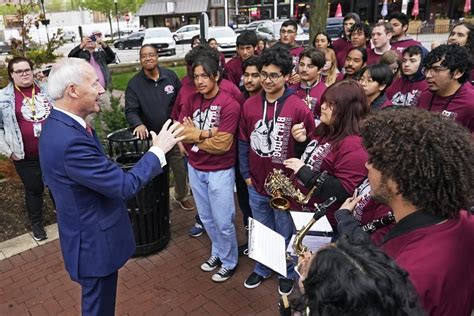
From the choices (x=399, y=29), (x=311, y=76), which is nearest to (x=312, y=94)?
(x=311, y=76)

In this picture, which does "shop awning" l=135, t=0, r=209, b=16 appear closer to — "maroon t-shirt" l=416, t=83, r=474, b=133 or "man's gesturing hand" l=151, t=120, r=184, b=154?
"maroon t-shirt" l=416, t=83, r=474, b=133

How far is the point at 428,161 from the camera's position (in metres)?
1.52

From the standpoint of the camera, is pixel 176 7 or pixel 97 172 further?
pixel 176 7

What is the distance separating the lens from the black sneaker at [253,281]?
11.9 ft

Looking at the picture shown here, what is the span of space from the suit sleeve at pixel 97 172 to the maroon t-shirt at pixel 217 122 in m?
1.12

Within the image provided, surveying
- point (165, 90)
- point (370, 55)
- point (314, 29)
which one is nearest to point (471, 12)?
point (314, 29)

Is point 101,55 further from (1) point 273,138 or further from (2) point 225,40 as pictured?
(2) point 225,40

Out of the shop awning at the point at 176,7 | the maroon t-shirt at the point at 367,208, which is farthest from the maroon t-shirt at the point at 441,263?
the shop awning at the point at 176,7

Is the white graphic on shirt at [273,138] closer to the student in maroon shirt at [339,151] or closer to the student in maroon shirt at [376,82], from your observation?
the student in maroon shirt at [339,151]

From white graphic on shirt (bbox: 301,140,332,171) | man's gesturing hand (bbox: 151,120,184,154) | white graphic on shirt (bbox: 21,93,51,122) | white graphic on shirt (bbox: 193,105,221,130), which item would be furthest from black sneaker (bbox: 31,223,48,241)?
white graphic on shirt (bbox: 301,140,332,171)

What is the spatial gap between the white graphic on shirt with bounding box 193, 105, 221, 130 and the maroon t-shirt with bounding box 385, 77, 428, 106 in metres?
1.99

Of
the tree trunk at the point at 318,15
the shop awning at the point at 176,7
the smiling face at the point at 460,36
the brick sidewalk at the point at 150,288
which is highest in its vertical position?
the shop awning at the point at 176,7

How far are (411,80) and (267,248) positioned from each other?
10.1 feet

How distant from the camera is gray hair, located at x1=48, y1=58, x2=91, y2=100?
2279 millimetres
